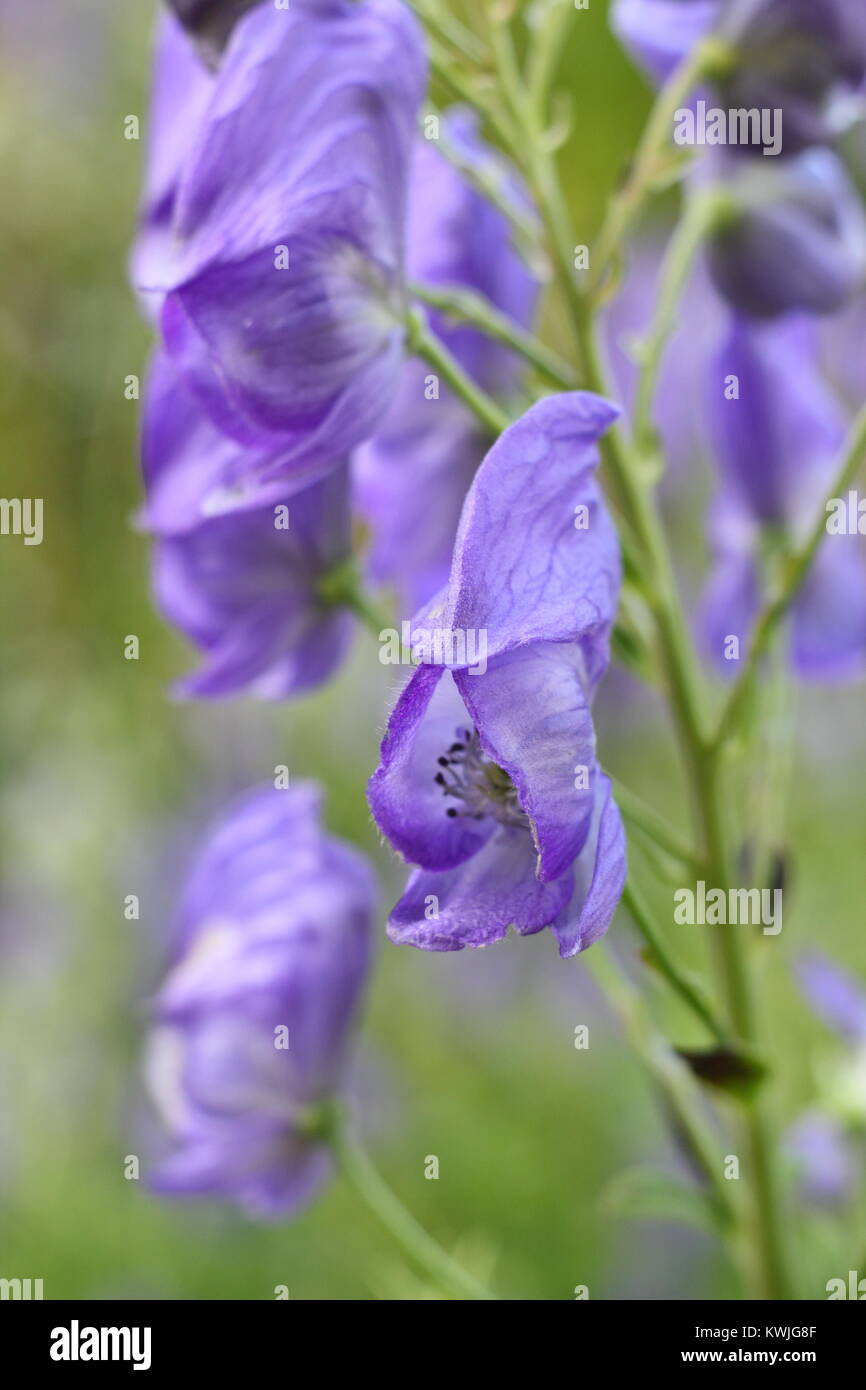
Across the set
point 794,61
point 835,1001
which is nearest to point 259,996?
point 835,1001

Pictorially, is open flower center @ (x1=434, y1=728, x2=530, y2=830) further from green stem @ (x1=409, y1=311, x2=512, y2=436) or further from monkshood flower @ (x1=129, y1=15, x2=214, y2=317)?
monkshood flower @ (x1=129, y1=15, x2=214, y2=317)

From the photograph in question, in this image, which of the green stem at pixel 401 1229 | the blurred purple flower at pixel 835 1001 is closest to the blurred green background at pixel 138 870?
the blurred purple flower at pixel 835 1001

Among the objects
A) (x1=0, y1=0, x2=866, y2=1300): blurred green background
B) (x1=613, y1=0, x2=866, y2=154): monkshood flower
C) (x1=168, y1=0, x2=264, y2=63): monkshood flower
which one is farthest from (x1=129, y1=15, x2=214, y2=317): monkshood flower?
(x1=0, y1=0, x2=866, y2=1300): blurred green background

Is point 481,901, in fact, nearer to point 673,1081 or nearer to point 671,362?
point 673,1081

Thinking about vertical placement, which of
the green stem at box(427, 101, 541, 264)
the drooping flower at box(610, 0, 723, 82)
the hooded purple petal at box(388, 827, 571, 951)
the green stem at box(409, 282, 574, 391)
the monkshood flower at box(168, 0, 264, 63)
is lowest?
the hooded purple petal at box(388, 827, 571, 951)

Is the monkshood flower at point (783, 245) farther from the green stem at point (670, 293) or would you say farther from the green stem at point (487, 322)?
the green stem at point (487, 322)

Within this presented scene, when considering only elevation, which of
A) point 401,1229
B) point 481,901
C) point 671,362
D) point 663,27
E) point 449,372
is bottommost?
point 401,1229

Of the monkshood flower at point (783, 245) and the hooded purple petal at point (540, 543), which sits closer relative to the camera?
the hooded purple petal at point (540, 543)
